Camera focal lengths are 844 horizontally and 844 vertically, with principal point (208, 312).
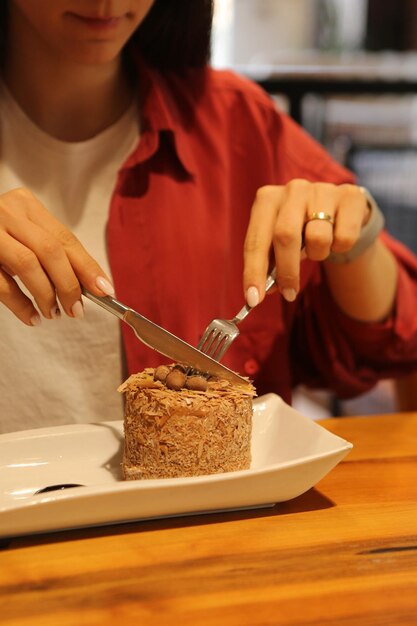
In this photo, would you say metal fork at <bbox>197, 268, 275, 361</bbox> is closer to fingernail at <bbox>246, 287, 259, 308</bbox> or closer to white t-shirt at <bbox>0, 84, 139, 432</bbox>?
fingernail at <bbox>246, 287, 259, 308</bbox>

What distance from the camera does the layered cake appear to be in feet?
3.00

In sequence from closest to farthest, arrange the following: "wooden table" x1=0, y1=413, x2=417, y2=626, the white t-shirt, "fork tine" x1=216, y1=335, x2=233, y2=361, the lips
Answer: "wooden table" x1=0, y1=413, x2=417, y2=626 → "fork tine" x1=216, y1=335, x2=233, y2=361 → the lips → the white t-shirt

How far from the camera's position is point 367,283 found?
1430mm

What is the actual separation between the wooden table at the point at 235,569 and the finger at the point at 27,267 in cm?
29

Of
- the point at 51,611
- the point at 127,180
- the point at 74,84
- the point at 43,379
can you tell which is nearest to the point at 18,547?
the point at 51,611

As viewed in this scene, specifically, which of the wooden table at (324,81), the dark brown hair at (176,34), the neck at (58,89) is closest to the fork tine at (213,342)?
the neck at (58,89)

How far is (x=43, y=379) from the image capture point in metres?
1.38

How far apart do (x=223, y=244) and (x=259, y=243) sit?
1.35 ft

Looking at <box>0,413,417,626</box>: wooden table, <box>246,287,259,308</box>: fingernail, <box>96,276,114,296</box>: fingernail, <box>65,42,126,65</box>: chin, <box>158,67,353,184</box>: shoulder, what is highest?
<box>65,42,126,65</box>: chin

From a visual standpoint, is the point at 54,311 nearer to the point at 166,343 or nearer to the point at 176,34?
the point at 166,343

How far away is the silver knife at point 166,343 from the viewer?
973 millimetres

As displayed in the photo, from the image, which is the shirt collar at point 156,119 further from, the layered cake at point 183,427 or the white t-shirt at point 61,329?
the layered cake at point 183,427

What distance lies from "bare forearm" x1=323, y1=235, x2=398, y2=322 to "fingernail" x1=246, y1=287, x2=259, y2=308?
39cm

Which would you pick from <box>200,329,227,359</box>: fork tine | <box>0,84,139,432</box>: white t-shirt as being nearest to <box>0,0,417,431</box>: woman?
<box>0,84,139,432</box>: white t-shirt
